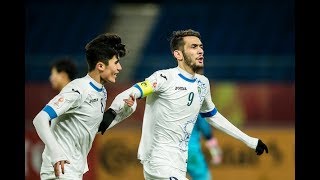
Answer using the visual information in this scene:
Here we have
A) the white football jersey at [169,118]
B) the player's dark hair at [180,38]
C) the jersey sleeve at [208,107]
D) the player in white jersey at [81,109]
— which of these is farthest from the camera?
the jersey sleeve at [208,107]

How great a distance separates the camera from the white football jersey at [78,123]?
5.53 m

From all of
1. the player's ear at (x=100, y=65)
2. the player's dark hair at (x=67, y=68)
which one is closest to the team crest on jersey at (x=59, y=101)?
the player's ear at (x=100, y=65)

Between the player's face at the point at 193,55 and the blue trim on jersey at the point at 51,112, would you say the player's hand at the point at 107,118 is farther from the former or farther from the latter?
the player's face at the point at 193,55

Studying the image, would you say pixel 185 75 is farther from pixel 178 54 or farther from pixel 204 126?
pixel 204 126

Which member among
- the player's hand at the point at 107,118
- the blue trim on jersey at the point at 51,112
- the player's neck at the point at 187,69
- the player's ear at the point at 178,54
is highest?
the player's ear at the point at 178,54

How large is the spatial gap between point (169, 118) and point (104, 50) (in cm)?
83

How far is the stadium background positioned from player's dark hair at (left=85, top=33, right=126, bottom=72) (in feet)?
14.7

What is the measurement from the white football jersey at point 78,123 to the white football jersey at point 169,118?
0.59m

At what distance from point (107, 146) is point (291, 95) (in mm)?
2878

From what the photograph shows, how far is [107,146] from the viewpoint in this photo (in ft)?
35.0

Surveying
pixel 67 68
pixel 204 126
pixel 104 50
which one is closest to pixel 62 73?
pixel 67 68

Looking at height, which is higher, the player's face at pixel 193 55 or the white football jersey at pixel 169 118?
the player's face at pixel 193 55
